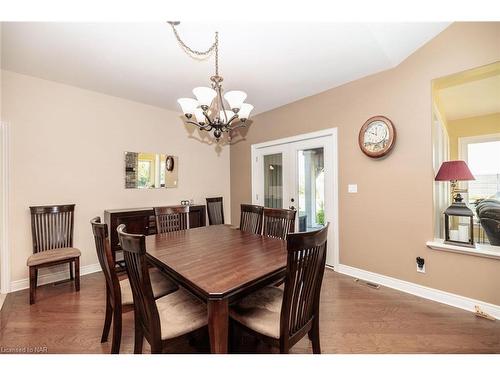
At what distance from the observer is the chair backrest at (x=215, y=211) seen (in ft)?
13.8

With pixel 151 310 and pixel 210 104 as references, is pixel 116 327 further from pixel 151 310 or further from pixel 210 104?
pixel 210 104

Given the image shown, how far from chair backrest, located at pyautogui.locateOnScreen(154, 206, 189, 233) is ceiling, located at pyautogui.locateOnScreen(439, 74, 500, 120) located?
157 inches

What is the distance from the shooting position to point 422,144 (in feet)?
7.63

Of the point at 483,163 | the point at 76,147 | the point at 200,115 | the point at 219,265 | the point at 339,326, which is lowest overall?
the point at 339,326

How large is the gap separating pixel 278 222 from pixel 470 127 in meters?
4.62

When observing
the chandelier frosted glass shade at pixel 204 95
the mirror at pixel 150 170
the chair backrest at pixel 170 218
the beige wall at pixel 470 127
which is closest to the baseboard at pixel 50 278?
the mirror at pixel 150 170

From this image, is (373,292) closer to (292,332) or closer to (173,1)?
(292,332)

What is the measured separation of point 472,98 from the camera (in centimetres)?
331

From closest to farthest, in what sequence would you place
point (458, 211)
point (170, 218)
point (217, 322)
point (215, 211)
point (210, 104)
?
point (217, 322), point (210, 104), point (458, 211), point (170, 218), point (215, 211)

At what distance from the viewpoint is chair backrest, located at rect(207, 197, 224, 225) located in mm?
4203

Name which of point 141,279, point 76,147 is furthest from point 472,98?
point 76,147

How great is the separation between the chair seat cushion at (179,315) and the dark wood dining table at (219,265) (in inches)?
8.0

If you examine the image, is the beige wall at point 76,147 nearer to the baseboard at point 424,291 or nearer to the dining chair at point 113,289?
the dining chair at point 113,289

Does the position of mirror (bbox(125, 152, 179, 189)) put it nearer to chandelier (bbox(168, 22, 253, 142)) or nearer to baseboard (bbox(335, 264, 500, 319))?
chandelier (bbox(168, 22, 253, 142))
